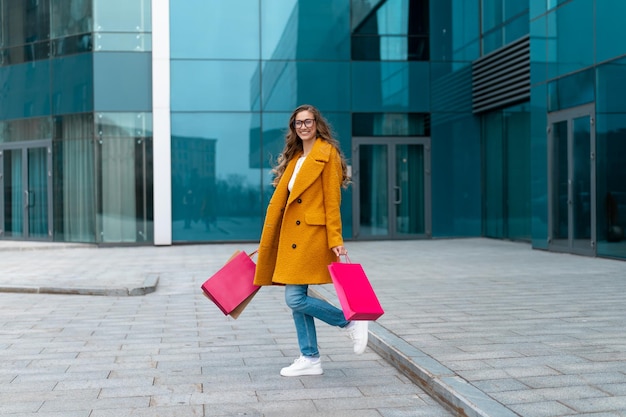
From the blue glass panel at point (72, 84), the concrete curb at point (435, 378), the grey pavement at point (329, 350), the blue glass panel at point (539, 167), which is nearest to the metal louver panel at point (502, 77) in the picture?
the blue glass panel at point (539, 167)

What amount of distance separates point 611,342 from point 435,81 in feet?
50.3

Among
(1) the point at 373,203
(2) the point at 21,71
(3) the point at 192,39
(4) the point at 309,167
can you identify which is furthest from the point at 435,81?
(4) the point at 309,167

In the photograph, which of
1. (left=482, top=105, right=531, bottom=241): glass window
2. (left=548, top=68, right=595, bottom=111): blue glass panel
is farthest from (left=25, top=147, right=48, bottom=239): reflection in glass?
(left=548, top=68, right=595, bottom=111): blue glass panel

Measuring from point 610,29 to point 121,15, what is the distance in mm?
11890

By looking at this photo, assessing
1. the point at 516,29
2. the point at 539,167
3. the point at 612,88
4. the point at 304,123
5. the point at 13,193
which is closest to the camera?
the point at 304,123

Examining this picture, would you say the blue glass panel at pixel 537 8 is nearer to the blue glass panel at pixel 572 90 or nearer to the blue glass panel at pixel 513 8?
the blue glass panel at pixel 572 90

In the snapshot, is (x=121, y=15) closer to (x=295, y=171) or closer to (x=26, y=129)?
(x=26, y=129)

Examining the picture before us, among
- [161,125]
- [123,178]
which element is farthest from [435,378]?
[123,178]

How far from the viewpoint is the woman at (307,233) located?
5.33 m

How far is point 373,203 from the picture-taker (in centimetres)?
2055

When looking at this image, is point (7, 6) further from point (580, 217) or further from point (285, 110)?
point (580, 217)

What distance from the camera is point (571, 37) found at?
14938 mm

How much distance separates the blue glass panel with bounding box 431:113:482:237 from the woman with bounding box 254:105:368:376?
1552 cm

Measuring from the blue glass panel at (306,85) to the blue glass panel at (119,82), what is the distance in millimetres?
3156
